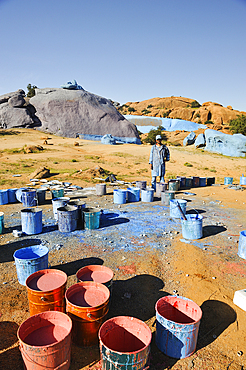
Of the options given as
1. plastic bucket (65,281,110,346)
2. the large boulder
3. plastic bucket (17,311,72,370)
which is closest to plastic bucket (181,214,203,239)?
plastic bucket (65,281,110,346)

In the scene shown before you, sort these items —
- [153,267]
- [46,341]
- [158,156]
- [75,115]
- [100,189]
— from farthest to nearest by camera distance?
[75,115] < [158,156] < [100,189] < [153,267] < [46,341]

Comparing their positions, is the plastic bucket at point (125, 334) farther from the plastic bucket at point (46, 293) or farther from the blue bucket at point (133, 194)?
the blue bucket at point (133, 194)

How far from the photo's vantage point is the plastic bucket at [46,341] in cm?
193

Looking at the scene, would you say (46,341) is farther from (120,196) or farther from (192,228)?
(120,196)

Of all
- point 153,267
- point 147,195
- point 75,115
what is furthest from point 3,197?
point 75,115

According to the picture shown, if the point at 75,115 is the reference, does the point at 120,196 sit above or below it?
below

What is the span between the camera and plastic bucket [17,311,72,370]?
1.93m

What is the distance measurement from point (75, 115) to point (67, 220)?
101ft

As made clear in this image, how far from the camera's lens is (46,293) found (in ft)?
8.28

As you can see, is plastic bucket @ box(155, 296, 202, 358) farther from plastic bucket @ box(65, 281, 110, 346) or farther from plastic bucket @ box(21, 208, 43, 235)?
plastic bucket @ box(21, 208, 43, 235)

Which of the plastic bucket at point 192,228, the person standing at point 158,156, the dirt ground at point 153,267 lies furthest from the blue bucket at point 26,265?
the person standing at point 158,156

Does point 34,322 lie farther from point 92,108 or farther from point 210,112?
point 210,112

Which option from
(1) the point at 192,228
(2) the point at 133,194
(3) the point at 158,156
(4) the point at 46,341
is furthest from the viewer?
(3) the point at 158,156

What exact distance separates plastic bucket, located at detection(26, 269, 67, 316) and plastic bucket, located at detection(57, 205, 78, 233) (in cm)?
216
